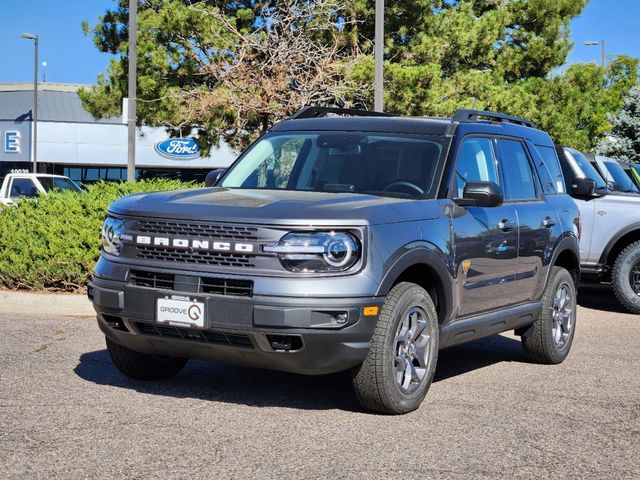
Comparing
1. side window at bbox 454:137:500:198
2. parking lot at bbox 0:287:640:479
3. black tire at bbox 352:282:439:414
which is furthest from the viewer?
side window at bbox 454:137:500:198

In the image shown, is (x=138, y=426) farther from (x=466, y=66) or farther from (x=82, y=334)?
(x=466, y=66)

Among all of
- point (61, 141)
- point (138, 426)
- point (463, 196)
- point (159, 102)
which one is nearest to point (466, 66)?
point (159, 102)

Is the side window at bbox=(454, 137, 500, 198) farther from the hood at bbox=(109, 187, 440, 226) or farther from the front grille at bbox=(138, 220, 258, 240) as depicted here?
the front grille at bbox=(138, 220, 258, 240)

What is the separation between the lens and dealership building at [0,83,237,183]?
54.9 meters

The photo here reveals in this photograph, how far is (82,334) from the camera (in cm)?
920

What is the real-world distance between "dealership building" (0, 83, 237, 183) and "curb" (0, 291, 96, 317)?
43.0m

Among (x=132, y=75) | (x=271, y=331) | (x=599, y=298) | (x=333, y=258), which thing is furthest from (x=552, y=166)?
(x=132, y=75)

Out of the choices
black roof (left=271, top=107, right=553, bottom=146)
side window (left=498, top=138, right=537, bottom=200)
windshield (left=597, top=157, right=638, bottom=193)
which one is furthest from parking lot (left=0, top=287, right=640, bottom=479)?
windshield (left=597, top=157, right=638, bottom=193)

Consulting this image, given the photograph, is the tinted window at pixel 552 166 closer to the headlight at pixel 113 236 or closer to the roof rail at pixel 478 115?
the roof rail at pixel 478 115

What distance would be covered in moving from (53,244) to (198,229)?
6176mm

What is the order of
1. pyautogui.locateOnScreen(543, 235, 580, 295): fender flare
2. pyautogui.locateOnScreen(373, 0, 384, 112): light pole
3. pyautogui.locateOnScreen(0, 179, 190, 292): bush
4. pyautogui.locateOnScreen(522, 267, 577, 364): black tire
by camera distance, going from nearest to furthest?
pyautogui.locateOnScreen(522, 267, 577, 364): black tire, pyautogui.locateOnScreen(543, 235, 580, 295): fender flare, pyautogui.locateOnScreen(0, 179, 190, 292): bush, pyautogui.locateOnScreen(373, 0, 384, 112): light pole

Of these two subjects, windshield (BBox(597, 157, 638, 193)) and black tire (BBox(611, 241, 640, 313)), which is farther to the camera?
windshield (BBox(597, 157, 638, 193))

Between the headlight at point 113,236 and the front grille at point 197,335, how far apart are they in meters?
0.55

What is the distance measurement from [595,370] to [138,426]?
4254mm
